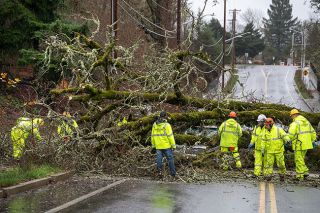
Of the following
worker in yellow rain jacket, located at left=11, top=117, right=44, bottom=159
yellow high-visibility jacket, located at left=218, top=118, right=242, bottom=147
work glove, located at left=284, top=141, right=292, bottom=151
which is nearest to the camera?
worker in yellow rain jacket, located at left=11, top=117, right=44, bottom=159

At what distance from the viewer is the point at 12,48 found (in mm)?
23094

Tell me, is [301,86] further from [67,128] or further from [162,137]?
[67,128]

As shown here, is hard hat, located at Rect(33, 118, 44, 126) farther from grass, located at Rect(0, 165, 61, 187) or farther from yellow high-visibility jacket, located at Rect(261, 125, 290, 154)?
yellow high-visibility jacket, located at Rect(261, 125, 290, 154)

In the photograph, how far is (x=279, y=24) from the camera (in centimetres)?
11875

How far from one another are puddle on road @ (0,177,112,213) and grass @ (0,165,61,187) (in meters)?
0.37

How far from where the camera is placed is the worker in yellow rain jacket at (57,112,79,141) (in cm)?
1311

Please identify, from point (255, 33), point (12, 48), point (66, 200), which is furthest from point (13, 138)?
point (255, 33)

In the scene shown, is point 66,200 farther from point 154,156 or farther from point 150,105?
point 150,105

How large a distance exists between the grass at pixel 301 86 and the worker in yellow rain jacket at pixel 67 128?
4424 cm

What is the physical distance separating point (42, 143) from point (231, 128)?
5.26 metres

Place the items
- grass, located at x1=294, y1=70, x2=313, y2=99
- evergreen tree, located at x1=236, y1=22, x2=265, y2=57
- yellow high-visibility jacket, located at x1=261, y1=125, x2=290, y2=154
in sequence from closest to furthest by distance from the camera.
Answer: yellow high-visibility jacket, located at x1=261, y1=125, x2=290, y2=154, grass, located at x1=294, y1=70, x2=313, y2=99, evergreen tree, located at x1=236, y1=22, x2=265, y2=57

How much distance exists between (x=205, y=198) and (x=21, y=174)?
13.2 feet

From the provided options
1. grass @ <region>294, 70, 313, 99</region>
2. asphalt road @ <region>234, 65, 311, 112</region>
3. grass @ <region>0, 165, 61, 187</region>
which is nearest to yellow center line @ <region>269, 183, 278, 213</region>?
grass @ <region>0, 165, 61, 187</region>

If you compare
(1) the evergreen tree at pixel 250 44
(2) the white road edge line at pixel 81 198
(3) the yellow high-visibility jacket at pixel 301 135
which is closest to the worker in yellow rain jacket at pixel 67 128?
(2) the white road edge line at pixel 81 198
